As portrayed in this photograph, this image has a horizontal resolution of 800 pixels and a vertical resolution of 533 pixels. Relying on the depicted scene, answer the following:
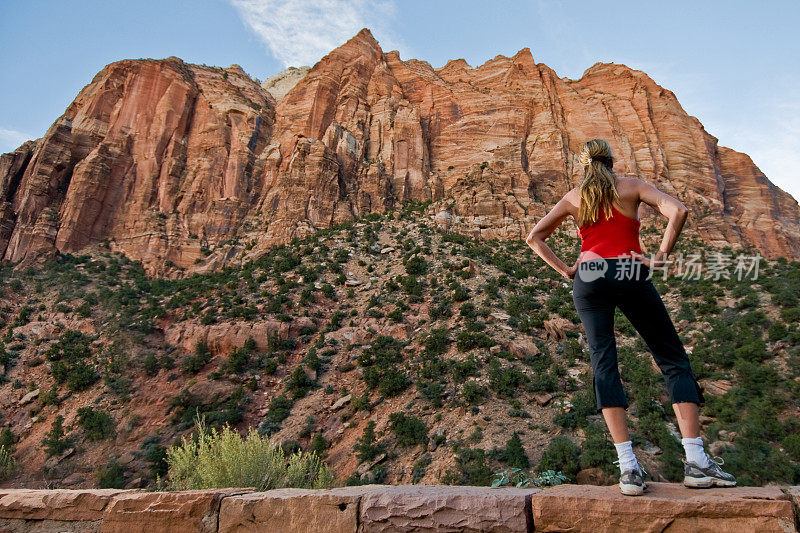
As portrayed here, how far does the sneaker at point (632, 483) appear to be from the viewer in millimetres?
2123

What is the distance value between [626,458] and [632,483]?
17cm

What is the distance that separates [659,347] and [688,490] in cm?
78

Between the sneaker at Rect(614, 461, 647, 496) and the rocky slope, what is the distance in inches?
409

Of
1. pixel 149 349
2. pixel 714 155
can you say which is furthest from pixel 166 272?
pixel 714 155

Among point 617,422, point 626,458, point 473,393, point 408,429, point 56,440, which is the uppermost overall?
point 617,422

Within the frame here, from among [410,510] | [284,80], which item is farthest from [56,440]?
[284,80]

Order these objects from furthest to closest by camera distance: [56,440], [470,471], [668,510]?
[56,440] < [470,471] < [668,510]

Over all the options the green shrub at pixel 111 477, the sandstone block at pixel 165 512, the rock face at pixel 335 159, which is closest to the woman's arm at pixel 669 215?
the sandstone block at pixel 165 512

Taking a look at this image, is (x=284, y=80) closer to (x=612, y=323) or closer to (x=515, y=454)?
(x=515, y=454)

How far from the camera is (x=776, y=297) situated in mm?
20141

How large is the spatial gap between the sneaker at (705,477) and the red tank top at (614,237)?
122cm

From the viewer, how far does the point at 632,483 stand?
7.13 ft

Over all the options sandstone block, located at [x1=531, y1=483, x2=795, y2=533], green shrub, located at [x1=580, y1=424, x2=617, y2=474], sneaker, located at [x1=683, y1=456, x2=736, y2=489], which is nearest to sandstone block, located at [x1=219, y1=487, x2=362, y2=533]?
sandstone block, located at [x1=531, y1=483, x2=795, y2=533]

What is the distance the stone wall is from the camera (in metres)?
1.93
